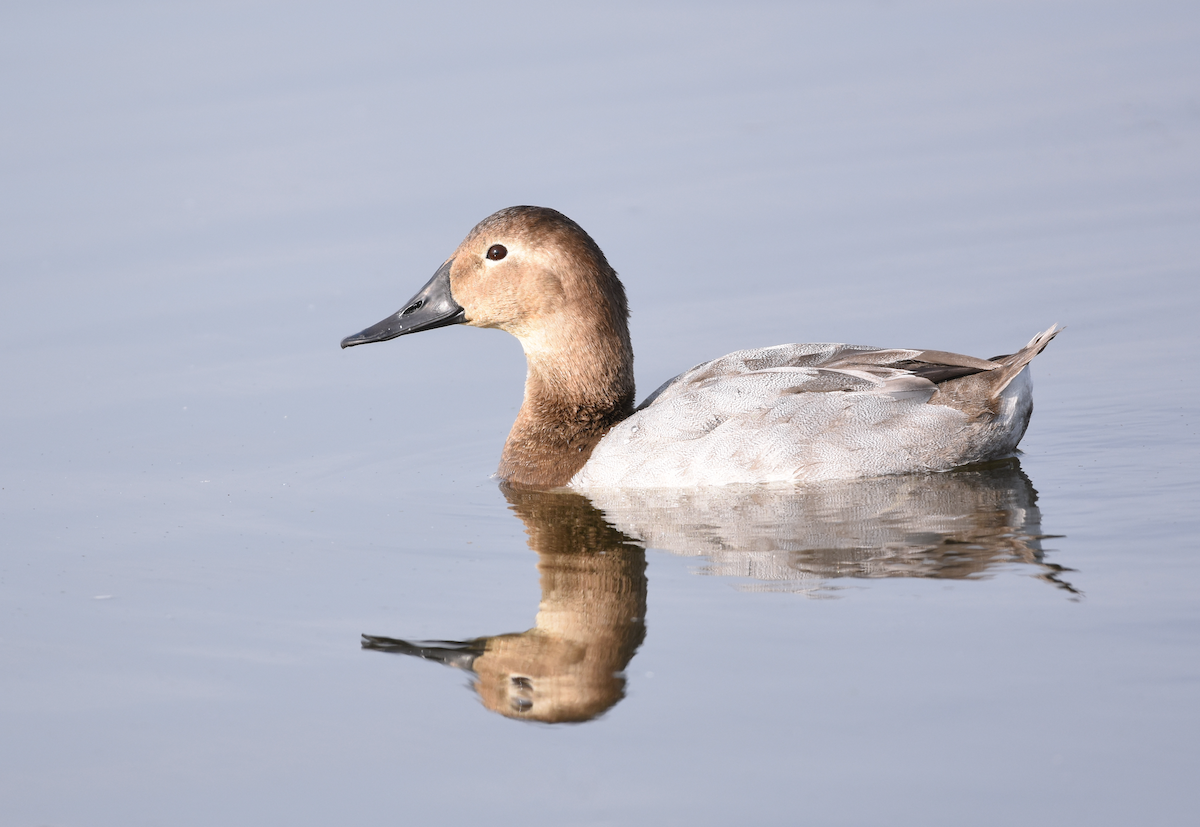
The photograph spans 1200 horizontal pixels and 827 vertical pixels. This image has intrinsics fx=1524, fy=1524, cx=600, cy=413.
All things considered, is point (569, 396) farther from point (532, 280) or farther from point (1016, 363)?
point (1016, 363)

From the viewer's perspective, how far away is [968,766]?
15.8 feet

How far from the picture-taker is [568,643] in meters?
6.17

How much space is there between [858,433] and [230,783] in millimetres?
3854

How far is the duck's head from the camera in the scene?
8508 mm

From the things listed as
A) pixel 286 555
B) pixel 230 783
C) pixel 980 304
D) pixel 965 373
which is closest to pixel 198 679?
pixel 230 783

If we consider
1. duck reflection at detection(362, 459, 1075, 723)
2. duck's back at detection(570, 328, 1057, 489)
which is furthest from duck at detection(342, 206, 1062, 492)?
duck reflection at detection(362, 459, 1075, 723)

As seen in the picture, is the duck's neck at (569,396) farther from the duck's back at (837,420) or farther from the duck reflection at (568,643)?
the duck reflection at (568,643)

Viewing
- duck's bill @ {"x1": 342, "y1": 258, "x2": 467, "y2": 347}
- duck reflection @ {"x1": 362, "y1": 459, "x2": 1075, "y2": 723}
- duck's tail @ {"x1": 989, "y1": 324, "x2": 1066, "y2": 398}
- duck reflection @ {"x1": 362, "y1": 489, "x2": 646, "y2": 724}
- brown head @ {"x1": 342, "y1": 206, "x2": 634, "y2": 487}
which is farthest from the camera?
duck's bill @ {"x1": 342, "y1": 258, "x2": 467, "y2": 347}

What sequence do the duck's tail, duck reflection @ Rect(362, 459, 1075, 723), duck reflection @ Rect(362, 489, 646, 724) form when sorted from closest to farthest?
duck reflection @ Rect(362, 489, 646, 724), duck reflection @ Rect(362, 459, 1075, 723), the duck's tail

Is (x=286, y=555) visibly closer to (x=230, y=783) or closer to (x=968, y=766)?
(x=230, y=783)

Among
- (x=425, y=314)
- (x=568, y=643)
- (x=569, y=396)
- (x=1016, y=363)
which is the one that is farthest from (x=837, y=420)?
(x=425, y=314)

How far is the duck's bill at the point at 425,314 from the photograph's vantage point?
8.82 meters

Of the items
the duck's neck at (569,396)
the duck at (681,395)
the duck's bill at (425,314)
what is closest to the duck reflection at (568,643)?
the duck at (681,395)

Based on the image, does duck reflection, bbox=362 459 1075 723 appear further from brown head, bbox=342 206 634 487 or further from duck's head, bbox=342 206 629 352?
duck's head, bbox=342 206 629 352
